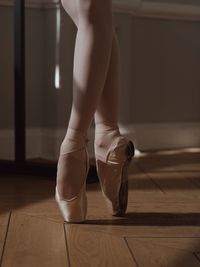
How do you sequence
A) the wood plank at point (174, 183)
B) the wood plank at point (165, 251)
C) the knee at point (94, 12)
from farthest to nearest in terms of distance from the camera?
the wood plank at point (174, 183), the knee at point (94, 12), the wood plank at point (165, 251)

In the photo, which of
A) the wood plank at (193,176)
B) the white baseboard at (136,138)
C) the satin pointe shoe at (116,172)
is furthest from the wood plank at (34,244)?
the white baseboard at (136,138)

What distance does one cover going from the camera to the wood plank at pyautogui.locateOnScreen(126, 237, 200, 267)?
0.62 metres

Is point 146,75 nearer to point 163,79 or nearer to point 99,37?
point 163,79

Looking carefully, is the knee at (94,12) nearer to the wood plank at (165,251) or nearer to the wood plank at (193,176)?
the wood plank at (165,251)

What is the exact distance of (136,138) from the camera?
1770 mm

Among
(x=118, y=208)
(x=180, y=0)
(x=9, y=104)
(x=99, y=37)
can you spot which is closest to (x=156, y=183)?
(x=118, y=208)

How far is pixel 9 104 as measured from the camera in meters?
1.59

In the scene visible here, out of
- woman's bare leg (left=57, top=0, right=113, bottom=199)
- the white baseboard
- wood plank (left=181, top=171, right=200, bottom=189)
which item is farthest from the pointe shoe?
the white baseboard

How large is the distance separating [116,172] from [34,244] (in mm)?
212

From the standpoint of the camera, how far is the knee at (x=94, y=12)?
784 mm

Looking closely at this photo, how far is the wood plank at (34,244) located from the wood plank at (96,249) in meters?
0.01

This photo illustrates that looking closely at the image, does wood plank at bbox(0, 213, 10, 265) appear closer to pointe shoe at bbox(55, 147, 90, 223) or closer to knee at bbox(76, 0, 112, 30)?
pointe shoe at bbox(55, 147, 90, 223)

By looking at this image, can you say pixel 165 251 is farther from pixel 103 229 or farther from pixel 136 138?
pixel 136 138

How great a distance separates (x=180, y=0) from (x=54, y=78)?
58 cm
